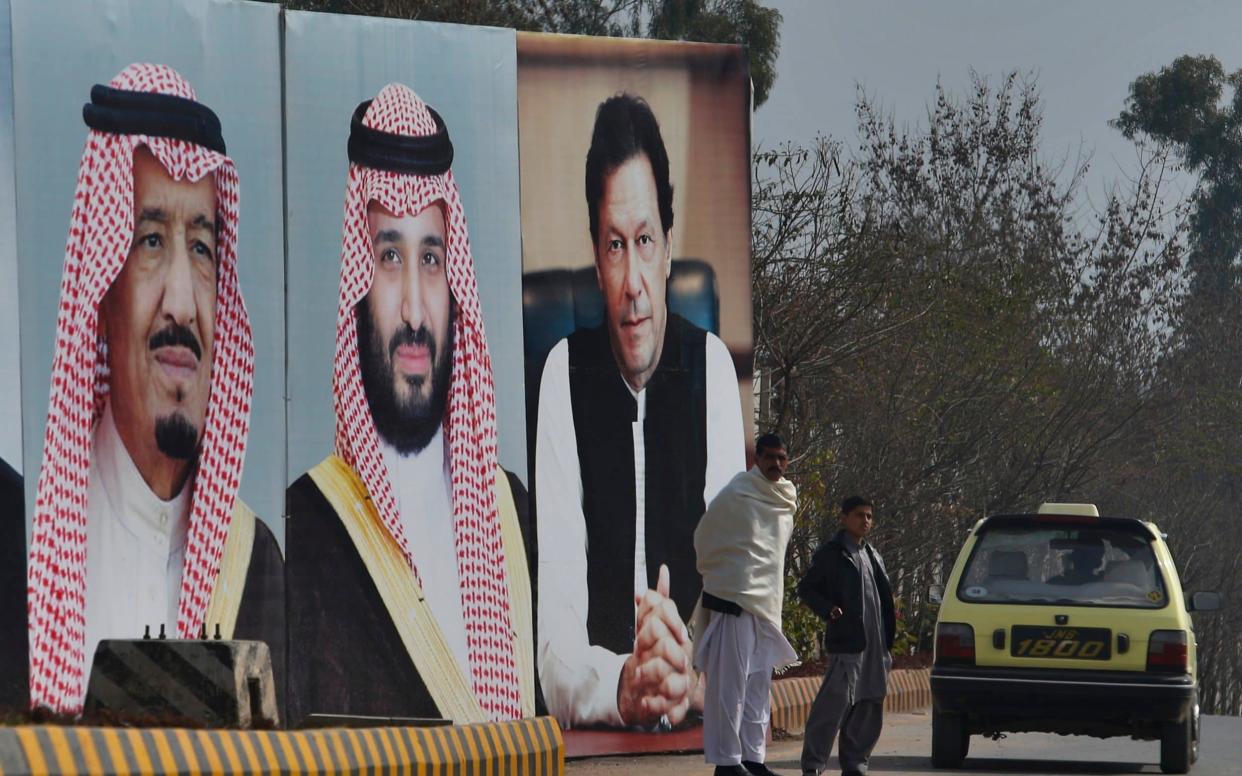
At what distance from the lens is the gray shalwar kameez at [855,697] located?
12.2 metres

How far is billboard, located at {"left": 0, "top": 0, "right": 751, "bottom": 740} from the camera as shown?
12797 mm

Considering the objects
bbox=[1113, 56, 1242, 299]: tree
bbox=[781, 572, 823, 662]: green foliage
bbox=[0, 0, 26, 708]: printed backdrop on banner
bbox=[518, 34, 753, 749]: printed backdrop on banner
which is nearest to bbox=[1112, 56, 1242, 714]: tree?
bbox=[1113, 56, 1242, 299]: tree

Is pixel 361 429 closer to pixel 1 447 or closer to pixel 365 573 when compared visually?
pixel 365 573

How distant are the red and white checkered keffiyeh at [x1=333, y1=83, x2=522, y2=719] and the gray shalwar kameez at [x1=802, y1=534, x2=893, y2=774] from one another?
263 centimetres

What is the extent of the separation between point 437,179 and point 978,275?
19995 millimetres

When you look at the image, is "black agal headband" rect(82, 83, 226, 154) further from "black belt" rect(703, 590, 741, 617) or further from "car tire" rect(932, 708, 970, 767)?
"car tire" rect(932, 708, 970, 767)

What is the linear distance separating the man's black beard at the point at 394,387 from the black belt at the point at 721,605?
332 centimetres

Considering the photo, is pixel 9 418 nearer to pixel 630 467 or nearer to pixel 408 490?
pixel 408 490

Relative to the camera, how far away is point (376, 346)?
46.7 ft

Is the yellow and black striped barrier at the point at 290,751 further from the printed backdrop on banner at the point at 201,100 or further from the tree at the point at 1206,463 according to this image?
the tree at the point at 1206,463

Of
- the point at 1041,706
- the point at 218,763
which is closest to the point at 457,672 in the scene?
the point at 1041,706

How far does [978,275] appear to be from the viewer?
33406mm

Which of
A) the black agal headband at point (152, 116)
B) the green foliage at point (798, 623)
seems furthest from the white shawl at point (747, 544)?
the green foliage at point (798, 623)

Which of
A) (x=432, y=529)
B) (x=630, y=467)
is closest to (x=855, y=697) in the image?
(x=432, y=529)
